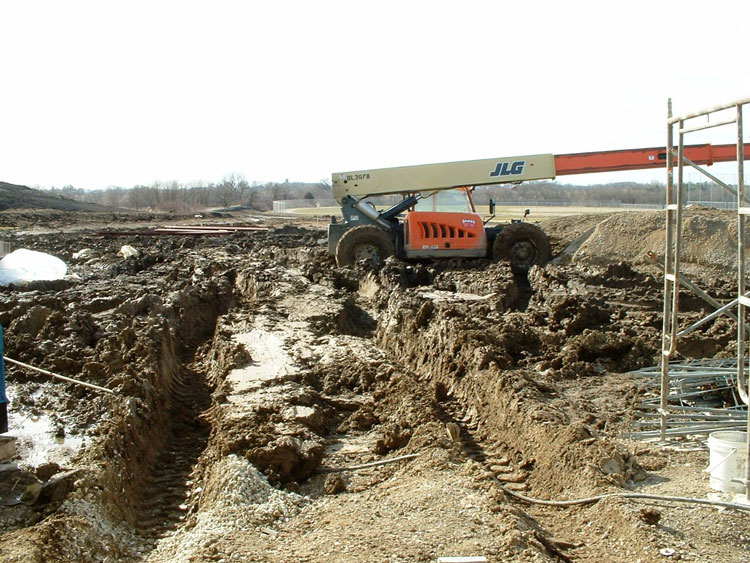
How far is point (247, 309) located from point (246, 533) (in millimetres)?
8228

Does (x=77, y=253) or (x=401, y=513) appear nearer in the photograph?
(x=401, y=513)

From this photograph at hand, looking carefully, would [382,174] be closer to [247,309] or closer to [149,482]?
[247,309]

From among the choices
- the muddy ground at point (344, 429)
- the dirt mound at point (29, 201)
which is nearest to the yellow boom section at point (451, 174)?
the muddy ground at point (344, 429)

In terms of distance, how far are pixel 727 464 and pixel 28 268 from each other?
50.3 feet

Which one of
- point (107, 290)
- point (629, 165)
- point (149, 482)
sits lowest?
point (149, 482)

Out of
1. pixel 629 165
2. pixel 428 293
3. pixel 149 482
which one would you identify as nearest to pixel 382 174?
pixel 428 293

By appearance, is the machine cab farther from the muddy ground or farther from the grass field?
the grass field

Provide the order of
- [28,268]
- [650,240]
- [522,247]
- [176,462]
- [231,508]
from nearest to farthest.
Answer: [231,508]
[176,462]
[28,268]
[522,247]
[650,240]

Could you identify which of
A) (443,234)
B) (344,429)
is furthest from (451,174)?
(344,429)

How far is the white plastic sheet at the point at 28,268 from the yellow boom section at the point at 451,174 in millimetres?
6562

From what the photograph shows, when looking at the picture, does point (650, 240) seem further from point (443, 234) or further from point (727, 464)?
point (727, 464)

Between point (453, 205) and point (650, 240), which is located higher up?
point (453, 205)

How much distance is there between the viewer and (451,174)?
17.1 m

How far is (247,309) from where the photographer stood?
13.0 m
